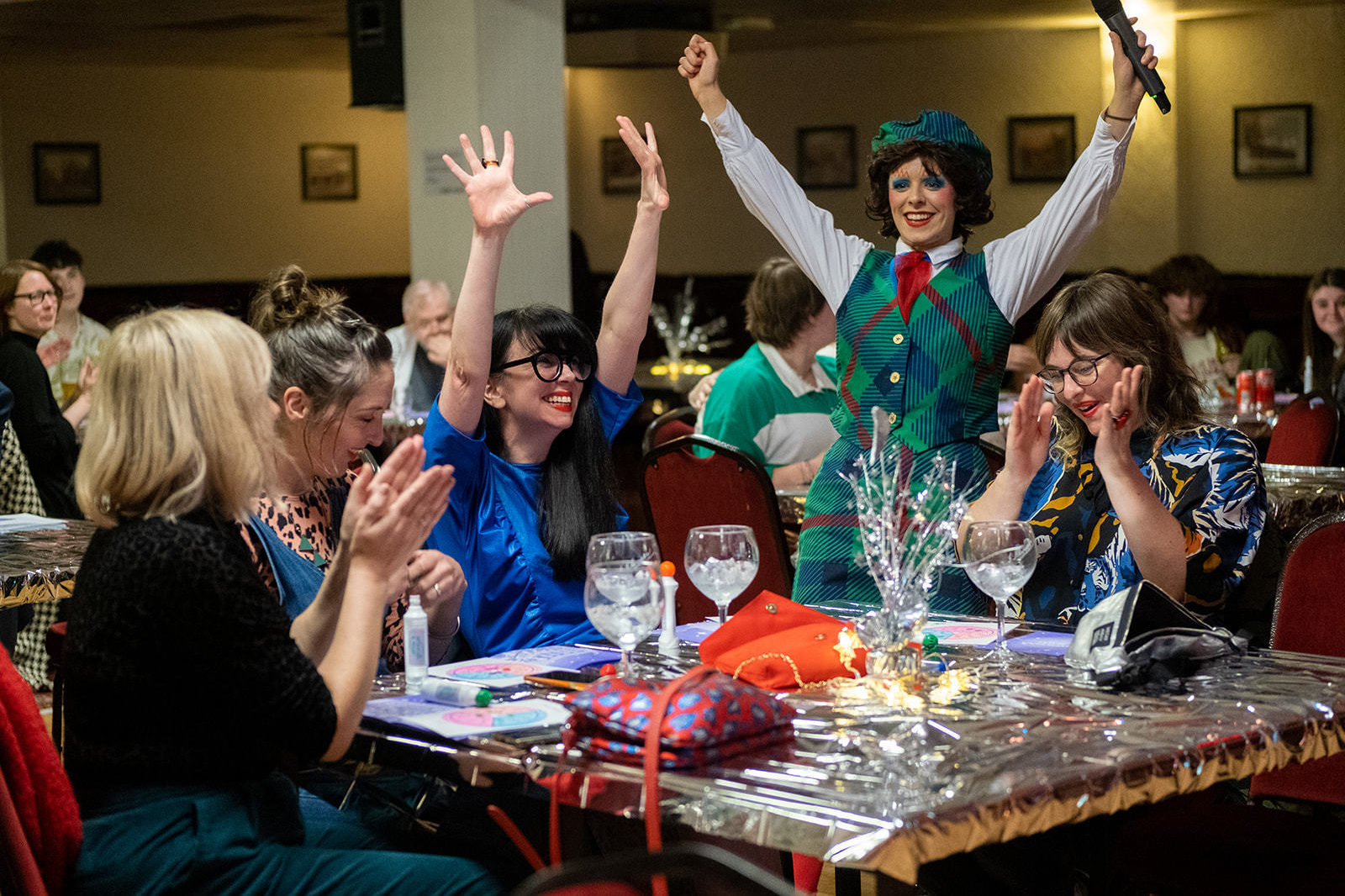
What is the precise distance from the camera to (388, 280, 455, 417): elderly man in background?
659cm

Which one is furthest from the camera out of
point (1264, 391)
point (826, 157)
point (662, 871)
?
point (826, 157)

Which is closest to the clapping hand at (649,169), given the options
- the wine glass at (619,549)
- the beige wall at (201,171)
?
the wine glass at (619,549)

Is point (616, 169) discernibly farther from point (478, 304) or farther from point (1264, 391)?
point (478, 304)

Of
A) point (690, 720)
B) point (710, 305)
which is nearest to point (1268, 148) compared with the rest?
point (710, 305)

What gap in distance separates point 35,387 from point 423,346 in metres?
1.92

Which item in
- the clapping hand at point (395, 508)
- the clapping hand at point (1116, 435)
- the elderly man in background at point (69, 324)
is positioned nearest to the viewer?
the clapping hand at point (395, 508)

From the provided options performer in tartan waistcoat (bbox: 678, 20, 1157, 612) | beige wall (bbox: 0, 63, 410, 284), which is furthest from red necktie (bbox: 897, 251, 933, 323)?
beige wall (bbox: 0, 63, 410, 284)

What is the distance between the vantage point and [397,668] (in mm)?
2500

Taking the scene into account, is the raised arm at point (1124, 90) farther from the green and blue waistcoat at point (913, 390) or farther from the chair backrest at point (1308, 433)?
the chair backrest at point (1308, 433)

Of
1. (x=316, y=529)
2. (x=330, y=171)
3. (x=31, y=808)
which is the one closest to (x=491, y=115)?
(x=316, y=529)

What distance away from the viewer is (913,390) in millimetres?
2871

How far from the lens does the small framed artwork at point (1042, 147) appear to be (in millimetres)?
11281

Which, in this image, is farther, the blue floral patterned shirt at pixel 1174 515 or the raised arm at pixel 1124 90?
the raised arm at pixel 1124 90

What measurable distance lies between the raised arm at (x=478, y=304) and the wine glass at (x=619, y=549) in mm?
601
